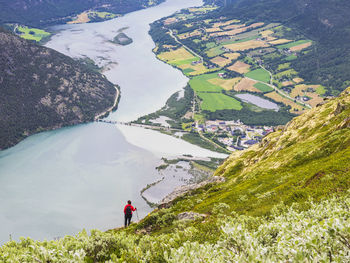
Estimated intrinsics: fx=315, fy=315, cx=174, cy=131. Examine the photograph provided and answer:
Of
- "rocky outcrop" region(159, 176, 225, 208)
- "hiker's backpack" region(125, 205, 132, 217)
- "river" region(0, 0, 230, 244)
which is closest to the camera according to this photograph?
"hiker's backpack" region(125, 205, 132, 217)

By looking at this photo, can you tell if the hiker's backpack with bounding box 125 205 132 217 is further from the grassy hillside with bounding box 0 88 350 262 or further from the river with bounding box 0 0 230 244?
the river with bounding box 0 0 230 244

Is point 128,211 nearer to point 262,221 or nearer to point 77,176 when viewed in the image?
point 262,221

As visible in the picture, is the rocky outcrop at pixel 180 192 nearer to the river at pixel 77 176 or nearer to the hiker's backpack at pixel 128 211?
the hiker's backpack at pixel 128 211

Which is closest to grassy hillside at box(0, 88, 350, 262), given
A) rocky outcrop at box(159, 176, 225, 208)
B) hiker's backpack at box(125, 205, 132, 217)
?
rocky outcrop at box(159, 176, 225, 208)

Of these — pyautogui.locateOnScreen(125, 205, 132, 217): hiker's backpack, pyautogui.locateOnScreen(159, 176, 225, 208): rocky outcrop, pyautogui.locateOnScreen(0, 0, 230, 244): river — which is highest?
pyautogui.locateOnScreen(125, 205, 132, 217): hiker's backpack

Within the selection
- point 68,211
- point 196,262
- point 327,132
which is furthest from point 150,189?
point 196,262

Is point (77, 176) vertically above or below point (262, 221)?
below

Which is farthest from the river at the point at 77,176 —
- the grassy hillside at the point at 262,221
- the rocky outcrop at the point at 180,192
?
the grassy hillside at the point at 262,221

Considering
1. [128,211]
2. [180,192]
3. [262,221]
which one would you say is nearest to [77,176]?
[180,192]
